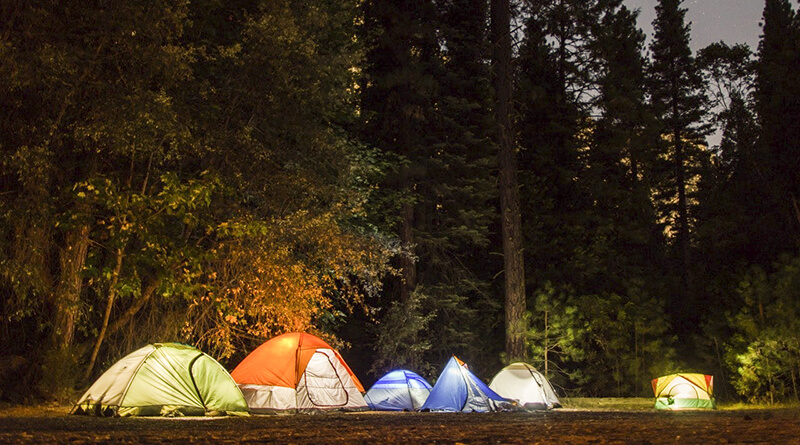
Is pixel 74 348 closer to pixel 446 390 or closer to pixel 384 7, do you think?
pixel 446 390

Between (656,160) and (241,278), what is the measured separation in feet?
79.6

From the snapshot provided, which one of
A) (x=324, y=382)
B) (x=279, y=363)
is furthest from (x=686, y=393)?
(x=279, y=363)

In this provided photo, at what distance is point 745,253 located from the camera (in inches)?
1161

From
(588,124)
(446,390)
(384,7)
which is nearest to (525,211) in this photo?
(588,124)

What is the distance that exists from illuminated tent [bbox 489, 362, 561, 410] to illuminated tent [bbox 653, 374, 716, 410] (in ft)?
7.74

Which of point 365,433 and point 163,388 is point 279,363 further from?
point 365,433

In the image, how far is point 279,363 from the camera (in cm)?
1347

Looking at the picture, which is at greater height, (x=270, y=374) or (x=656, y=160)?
(x=656, y=160)

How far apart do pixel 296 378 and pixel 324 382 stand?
59 centimetres

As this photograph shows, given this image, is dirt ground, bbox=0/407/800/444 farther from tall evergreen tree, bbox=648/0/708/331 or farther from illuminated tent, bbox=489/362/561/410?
tall evergreen tree, bbox=648/0/708/331

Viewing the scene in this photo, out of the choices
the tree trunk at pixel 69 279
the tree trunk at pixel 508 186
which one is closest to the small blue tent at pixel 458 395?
the tree trunk at pixel 508 186

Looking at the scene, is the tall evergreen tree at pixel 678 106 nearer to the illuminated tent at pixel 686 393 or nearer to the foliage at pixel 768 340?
the foliage at pixel 768 340

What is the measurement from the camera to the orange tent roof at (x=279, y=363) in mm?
13352

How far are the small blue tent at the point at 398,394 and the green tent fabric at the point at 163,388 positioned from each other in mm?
3924
